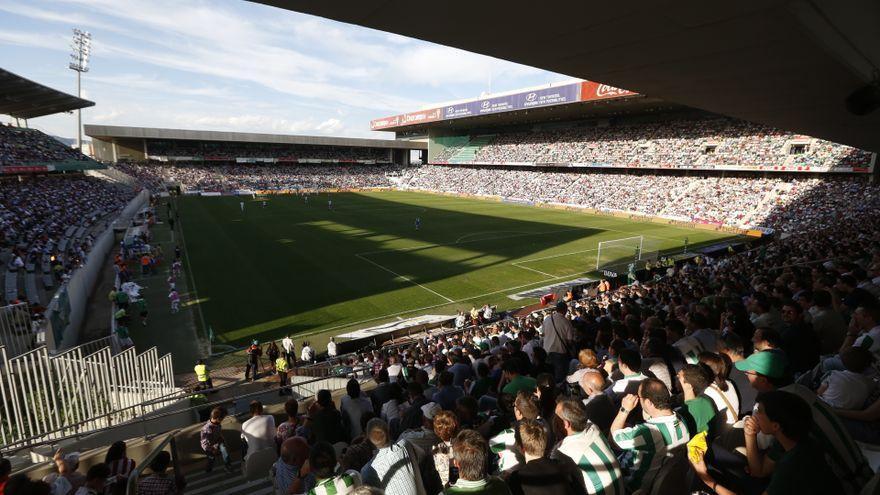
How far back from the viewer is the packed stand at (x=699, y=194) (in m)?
36.9

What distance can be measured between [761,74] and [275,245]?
30.4 m

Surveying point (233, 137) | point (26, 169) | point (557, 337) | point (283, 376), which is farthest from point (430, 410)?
point (233, 137)

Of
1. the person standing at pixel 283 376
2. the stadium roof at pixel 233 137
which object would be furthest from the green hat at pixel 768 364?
the stadium roof at pixel 233 137

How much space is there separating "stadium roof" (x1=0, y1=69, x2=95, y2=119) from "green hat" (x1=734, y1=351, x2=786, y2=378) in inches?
1937

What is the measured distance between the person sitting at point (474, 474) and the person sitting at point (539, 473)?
7.4 inches

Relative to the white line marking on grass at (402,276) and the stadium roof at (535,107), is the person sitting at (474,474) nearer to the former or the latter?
the white line marking on grass at (402,276)

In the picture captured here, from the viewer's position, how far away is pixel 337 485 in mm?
3164

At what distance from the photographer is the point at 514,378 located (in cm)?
539

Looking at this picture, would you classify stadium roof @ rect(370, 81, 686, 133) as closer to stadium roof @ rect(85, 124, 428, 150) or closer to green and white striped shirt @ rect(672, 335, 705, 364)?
stadium roof @ rect(85, 124, 428, 150)

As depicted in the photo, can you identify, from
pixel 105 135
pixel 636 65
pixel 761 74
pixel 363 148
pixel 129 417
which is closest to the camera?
pixel 636 65

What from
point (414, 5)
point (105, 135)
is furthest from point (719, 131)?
point (105, 135)

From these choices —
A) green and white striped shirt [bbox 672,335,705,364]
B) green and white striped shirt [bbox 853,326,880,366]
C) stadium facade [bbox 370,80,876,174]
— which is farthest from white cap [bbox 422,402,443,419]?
stadium facade [bbox 370,80,876,174]

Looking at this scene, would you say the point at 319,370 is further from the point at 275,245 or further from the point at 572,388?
the point at 275,245

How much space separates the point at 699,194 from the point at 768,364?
51.1 m
